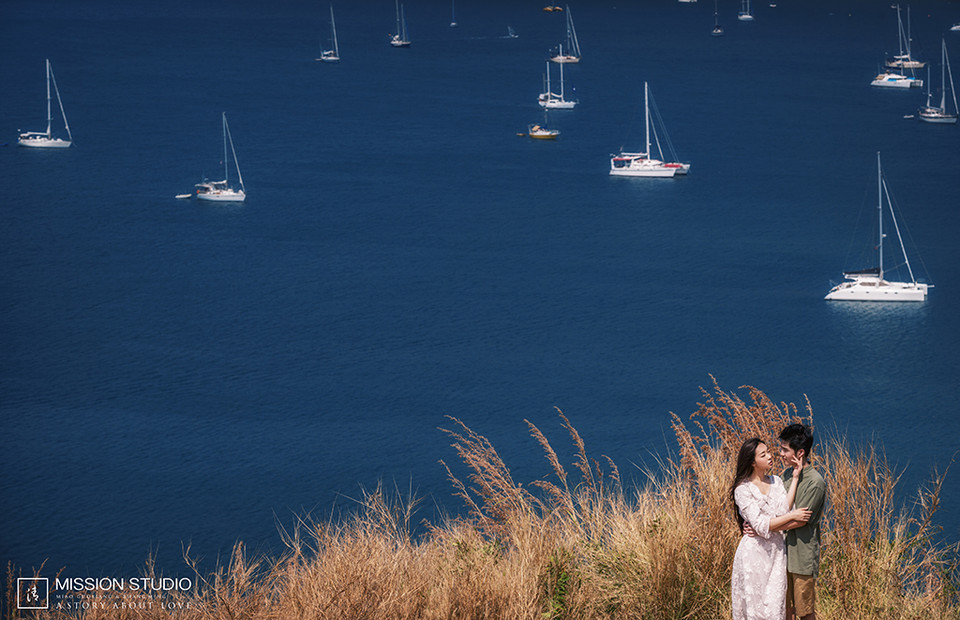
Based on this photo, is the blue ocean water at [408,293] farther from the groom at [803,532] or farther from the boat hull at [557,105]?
the groom at [803,532]

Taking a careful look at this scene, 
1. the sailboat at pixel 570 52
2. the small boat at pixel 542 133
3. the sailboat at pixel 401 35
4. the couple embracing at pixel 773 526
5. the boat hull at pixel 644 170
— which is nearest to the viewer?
the couple embracing at pixel 773 526

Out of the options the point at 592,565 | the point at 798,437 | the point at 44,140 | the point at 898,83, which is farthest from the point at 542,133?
the point at 798,437

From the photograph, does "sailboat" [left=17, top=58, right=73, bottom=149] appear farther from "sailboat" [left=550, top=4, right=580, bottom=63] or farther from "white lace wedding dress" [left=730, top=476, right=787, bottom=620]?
"white lace wedding dress" [left=730, top=476, right=787, bottom=620]

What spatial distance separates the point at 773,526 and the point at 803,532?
0.98 ft

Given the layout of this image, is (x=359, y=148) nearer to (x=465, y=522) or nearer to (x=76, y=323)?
(x=76, y=323)

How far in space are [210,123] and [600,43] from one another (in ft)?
205

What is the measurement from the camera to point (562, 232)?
205 ft

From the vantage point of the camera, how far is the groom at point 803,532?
6.23 meters

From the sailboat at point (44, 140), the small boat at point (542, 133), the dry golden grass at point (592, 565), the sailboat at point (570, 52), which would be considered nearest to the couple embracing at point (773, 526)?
the dry golden grass at point (592, 565)

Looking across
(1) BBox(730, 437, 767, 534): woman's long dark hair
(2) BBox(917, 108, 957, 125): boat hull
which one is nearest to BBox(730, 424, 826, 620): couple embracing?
(1) BBox(730, 437, 767, 534): woman's long dark hair

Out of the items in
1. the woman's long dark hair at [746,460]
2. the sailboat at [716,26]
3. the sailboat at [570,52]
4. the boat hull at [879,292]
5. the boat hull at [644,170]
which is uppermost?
the sailboat at [716,26]

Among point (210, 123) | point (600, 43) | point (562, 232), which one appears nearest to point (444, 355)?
point (562, 232)

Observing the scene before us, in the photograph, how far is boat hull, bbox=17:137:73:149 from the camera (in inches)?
3356

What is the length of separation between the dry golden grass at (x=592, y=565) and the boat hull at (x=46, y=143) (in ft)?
280
